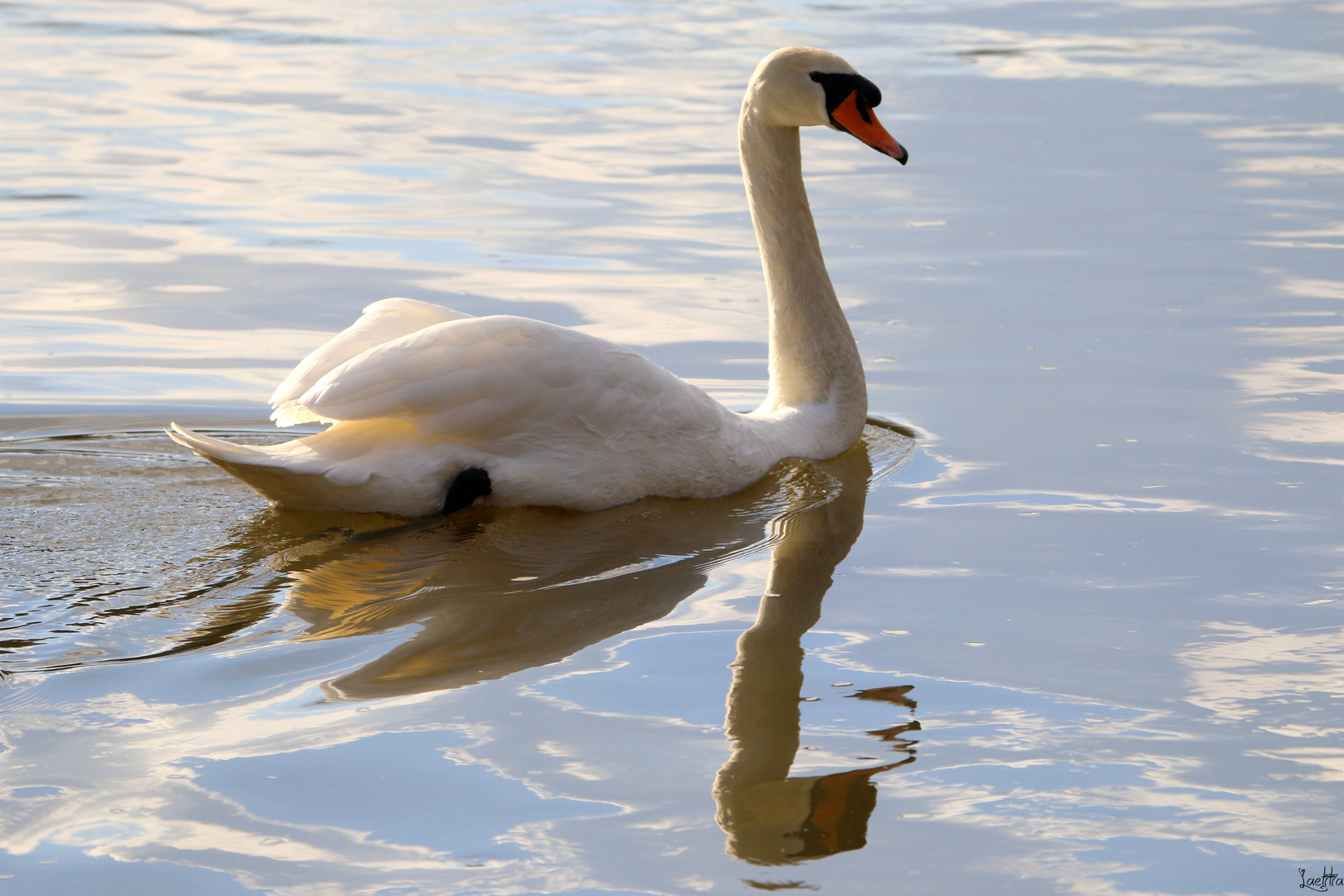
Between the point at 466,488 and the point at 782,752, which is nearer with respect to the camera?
the point at 782,752

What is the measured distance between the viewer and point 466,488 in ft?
19.0

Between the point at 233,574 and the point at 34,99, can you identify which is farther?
the point at 34,99

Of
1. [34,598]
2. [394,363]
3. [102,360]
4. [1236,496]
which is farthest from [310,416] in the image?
[1236,496]

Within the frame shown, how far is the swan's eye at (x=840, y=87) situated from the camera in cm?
689

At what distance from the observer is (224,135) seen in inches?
487

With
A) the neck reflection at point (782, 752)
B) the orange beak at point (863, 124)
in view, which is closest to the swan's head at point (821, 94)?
the orange beak at point (863, 124)

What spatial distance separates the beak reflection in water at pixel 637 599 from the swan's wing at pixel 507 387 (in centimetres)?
35

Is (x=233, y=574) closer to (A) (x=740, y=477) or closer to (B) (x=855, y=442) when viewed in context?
(A) (x=740, y=477)

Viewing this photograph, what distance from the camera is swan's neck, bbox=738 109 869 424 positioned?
23.1ft

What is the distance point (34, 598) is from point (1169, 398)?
4.74 meters

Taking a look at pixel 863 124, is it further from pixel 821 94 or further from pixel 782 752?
pixel 782 752
